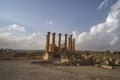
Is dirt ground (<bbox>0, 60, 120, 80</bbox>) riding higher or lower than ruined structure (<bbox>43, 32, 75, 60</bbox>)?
lower

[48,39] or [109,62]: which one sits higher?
[48,39]

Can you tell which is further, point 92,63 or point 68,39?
point 68,39

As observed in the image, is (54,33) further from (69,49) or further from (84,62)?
(84,62)

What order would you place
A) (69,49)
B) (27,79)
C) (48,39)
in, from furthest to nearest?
(69,49) → (48,39) → (27,79)

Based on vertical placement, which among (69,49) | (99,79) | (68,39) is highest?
(68,39)

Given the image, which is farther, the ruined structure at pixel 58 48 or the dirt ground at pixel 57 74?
the ruined structure at pixel 58 48

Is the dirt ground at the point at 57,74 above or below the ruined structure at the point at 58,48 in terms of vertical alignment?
below

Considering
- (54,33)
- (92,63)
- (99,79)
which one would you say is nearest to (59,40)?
(54,33)

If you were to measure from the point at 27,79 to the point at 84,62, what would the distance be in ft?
57.7

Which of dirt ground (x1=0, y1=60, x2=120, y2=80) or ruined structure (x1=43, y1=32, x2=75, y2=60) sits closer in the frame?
dirt ground (x1=0, y1=60, x2=120, y2=80)

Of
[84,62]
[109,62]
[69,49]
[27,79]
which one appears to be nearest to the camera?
[27,79]

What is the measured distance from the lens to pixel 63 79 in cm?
1095

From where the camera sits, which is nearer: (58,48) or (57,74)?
(57,74)

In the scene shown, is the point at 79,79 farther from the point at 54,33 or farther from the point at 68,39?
the point at 68,39
